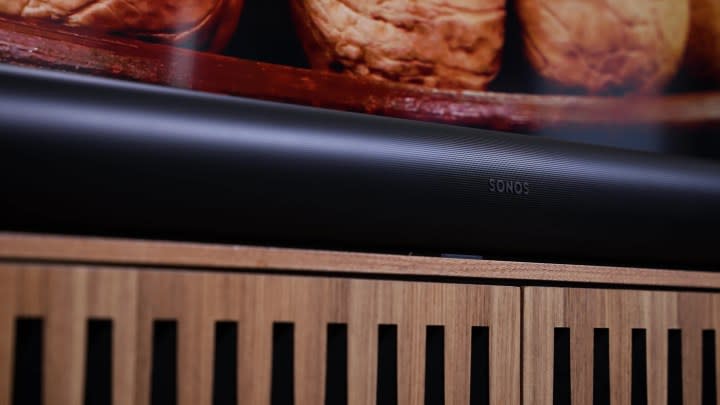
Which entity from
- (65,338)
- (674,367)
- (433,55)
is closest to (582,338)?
(674,367)

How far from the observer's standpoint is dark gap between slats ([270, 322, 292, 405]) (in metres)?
0.68

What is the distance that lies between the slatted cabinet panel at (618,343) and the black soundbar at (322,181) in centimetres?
5

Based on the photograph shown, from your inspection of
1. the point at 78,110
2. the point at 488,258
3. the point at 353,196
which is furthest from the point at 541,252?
the point at 78,110

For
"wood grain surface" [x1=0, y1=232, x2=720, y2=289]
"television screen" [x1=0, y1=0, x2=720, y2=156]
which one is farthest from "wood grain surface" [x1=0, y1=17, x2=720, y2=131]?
"wood grain surface" [x1=0, y1=232, x2=720, y2=289]

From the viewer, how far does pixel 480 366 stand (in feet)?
2.53

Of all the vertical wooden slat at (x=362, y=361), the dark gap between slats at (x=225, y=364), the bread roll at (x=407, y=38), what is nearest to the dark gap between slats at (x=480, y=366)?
the vertical wooden slat at (x=362, y=361)

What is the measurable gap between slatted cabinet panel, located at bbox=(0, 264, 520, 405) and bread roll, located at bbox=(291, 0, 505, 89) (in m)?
0.32

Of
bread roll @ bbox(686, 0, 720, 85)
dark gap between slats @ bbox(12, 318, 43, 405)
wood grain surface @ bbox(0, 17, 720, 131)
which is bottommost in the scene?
dark gap between slats @ bbox(12, 318, 43, 405)

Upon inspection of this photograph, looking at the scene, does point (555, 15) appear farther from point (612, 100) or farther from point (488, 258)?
point (488, 258)

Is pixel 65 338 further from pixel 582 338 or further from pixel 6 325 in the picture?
pixel 582 338

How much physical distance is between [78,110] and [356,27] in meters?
0.41

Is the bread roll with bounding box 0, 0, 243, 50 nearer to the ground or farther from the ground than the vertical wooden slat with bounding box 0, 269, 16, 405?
farther from the ground

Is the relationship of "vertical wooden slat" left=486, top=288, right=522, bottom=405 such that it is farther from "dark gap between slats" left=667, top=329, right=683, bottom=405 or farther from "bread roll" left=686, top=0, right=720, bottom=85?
"bread roll" left=686, top=0, right=720, bottom=85

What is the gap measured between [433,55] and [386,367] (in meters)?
0.41
